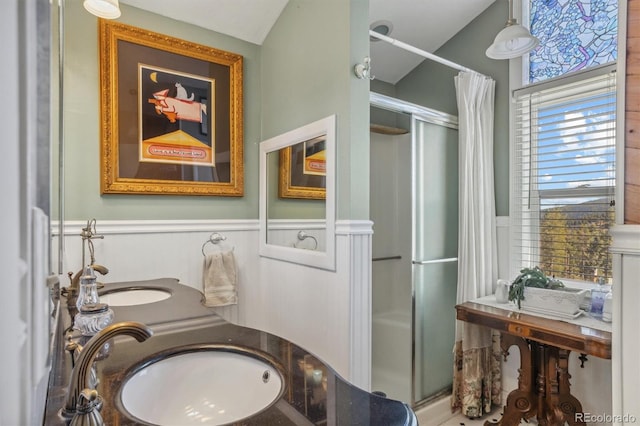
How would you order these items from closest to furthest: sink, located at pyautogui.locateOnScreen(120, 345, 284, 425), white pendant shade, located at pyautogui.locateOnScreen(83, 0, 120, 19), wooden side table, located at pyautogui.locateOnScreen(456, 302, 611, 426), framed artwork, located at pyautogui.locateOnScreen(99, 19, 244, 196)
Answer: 1. sink, located at pyautogui.locateOnScreen(120, 345, 284, 425)
2. white pendant shade, located at pyautogui.locateOnScreen(83, 0, 120, 19)
3. wooden side table, located at pyautogui.locateOnScreen(456, 302, 611, 426)
4. framed artwork, located at pyautogui.locateOnScreen(99, 19, 244, 196)

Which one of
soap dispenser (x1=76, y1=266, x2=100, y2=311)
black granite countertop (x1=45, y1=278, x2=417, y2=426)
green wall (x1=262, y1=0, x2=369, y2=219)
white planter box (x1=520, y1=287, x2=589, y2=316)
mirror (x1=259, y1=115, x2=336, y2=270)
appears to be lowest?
white planter box (x1=520, y1=287, x2=589, y2=316)

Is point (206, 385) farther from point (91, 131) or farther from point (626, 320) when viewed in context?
point (91, 131)

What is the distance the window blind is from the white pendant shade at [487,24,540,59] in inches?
20.6

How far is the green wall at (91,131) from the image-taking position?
180 cm

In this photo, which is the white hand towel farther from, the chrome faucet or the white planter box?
the white planter box

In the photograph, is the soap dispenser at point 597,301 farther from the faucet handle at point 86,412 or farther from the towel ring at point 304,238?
the faucet handle at point 86,412

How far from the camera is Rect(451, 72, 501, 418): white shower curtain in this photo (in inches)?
87.7

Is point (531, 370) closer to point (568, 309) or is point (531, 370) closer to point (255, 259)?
point (568, 309)

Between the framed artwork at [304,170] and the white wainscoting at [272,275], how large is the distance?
271mm

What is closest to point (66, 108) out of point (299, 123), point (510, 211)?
point (299, 123)

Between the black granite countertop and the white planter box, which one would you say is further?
the white planter box

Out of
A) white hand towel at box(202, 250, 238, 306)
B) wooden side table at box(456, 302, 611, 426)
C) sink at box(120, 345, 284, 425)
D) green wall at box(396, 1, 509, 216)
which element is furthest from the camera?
green wall at box(396, 1, 509, 216)

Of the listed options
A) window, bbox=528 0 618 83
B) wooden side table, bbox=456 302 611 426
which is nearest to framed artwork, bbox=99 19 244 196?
wooden side table, bbox=456 302 611 426

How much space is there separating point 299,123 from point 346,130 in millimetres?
428
